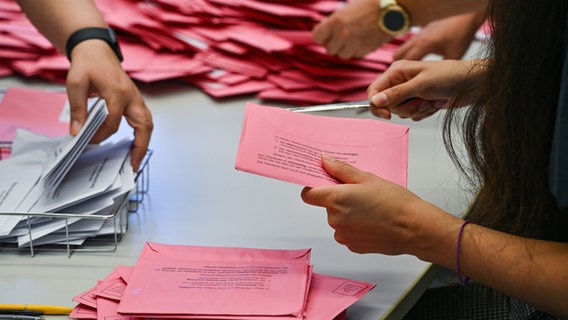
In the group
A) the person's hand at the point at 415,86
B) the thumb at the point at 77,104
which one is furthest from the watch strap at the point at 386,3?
the thumb at the point at 77,104

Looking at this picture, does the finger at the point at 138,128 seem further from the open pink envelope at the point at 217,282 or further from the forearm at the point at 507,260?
the forearm at the point at 507,260

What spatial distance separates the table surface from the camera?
1.07m

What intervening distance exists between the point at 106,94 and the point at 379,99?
Result: 1.53 feet

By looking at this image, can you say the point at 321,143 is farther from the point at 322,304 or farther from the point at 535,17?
the point at 535,17

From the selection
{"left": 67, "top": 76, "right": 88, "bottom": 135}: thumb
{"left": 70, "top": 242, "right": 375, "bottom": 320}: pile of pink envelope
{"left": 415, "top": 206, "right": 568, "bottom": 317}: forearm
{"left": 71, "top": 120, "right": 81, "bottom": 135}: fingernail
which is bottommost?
{"left": 70, "top": 242, "right": 375, "bottom": 320}: pile of pink envelope

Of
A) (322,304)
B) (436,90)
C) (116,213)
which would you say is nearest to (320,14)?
(436,90)

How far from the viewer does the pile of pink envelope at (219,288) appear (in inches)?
37.6

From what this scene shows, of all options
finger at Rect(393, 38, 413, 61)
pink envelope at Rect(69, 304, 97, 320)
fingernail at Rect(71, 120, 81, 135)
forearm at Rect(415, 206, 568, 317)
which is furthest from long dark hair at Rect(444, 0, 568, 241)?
finger at Rect(393, 38, 413, 61)

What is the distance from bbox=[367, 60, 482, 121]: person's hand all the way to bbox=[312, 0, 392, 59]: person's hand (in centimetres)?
46

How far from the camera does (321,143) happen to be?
1098 mm

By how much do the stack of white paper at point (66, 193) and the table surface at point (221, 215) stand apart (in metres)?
0.03

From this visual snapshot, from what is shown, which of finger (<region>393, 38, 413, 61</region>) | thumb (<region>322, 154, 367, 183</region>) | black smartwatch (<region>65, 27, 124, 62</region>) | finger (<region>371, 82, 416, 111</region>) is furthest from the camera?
finger (<region>393, 38, 413, 61</region>)

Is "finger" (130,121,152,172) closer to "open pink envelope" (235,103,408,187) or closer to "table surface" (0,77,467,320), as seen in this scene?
"table surface" (0,77,467,320)

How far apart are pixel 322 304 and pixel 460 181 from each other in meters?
0.50
